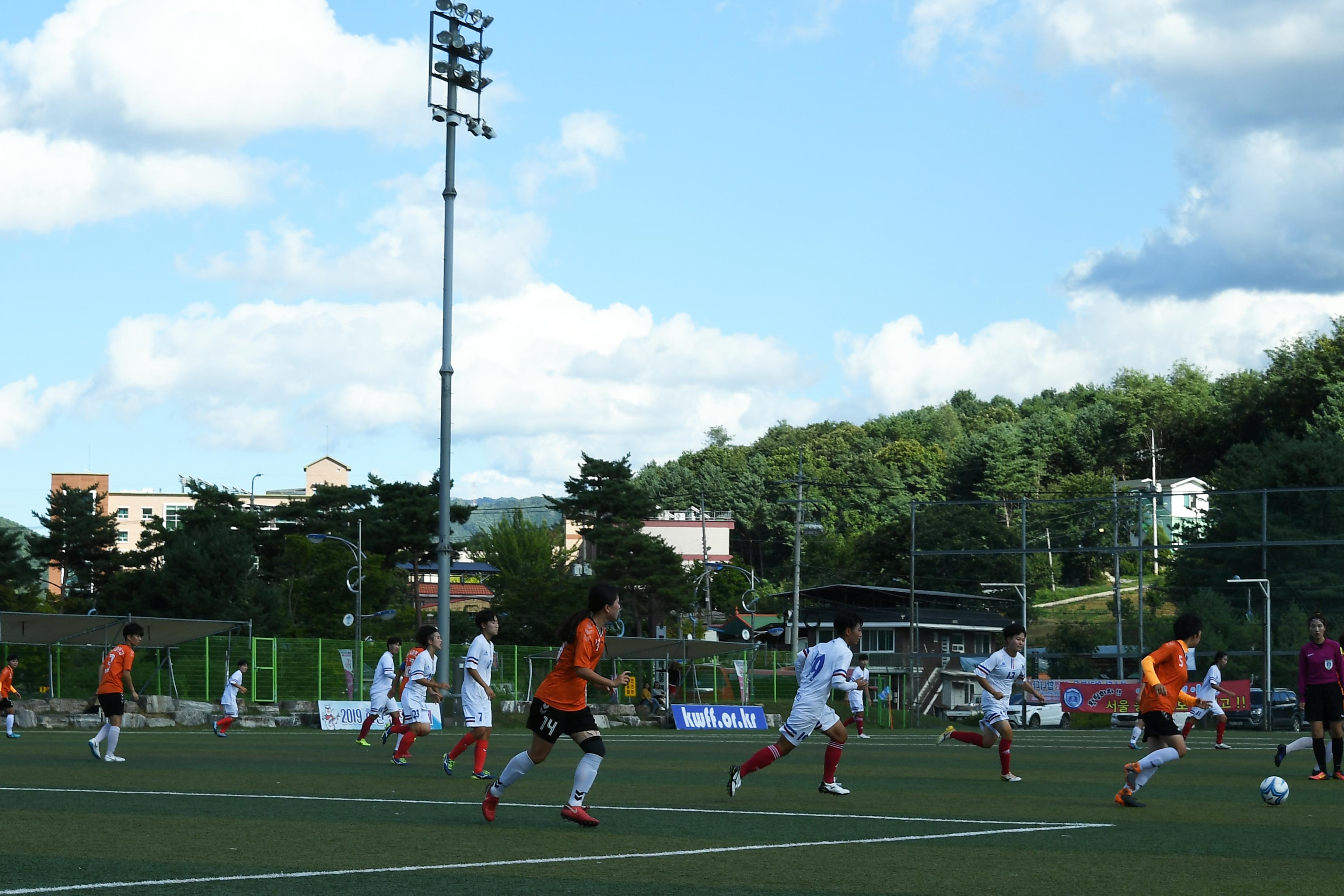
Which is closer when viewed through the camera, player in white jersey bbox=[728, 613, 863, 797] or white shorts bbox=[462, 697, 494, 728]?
player in white jersey bbox=[728, 613, 863, 797]

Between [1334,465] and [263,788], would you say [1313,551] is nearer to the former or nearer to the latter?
[1334,465]

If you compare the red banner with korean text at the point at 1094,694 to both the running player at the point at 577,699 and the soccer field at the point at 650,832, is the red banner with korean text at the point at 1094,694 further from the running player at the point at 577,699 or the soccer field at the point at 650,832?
the running player at the point at 577,699

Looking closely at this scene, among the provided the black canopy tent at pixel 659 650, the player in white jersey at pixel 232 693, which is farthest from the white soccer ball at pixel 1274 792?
the black canopy tent at pixel 659 650

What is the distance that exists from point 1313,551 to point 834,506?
237ft

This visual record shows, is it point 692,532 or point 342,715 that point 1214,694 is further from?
point 692,532

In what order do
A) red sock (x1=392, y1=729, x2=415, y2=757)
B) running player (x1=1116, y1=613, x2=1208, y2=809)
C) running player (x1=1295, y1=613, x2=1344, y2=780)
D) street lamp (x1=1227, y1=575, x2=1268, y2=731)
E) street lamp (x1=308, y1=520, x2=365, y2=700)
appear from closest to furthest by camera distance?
running player (x1=1116, y1=613, x2=1208, y2=809)
running player (x1=1295, y1=613, x2=1344, y2=780)
red sock (x1=392, y1=729, x2=415, y2=757)
street lamp (x1=1227, y1=575, x2=1268, y2=731)
street lamp (x1=308, y1=520, x2=365, y2=700)

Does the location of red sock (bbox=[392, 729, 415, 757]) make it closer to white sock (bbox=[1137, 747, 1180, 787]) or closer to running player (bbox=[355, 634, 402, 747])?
running player (bbox=[355, 634, 402, 747])

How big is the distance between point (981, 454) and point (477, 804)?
337 ft

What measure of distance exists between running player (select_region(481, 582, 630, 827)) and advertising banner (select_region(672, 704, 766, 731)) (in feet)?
101

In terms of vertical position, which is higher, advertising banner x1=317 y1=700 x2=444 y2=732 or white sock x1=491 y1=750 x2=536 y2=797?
white sock x1=491 y1=750 x2=536 y2=797

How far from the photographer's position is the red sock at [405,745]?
18953 mm

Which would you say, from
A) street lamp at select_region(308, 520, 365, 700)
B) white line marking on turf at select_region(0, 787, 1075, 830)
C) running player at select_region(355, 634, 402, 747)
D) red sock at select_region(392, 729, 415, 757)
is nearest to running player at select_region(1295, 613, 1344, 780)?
white line marking on turf at select_region(0, 787, 1075, 830)

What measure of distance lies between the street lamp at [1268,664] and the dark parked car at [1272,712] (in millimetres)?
84

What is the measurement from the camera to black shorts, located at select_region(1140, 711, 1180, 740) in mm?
12312
